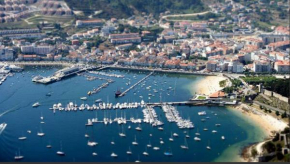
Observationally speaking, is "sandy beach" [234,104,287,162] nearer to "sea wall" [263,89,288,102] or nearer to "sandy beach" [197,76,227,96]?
"sea wall" [263,89,288,102]

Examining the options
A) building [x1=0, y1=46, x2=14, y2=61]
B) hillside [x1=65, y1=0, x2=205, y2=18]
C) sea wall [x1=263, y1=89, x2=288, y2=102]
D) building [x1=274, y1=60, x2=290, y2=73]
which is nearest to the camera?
sea wall [x1=263, y1=89, x2=288, y2=102]

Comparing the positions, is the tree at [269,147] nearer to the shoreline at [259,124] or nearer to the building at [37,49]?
the shoreline at [259,124]

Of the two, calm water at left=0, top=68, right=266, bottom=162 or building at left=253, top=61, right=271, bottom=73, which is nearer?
calm water at left=0, top=68, right=266, bottom=162

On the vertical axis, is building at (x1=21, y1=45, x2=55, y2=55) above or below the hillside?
below

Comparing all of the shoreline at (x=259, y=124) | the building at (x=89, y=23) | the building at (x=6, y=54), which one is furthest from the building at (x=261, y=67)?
the building at (x=89, y=23)

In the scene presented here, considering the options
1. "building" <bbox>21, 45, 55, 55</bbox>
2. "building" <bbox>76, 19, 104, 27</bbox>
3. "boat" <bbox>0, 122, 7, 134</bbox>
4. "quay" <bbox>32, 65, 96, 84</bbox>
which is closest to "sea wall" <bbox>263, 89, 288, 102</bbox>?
"quay" <bbox>32, 65, 96, 84</bbox>

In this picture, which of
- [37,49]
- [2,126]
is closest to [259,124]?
[2,126]

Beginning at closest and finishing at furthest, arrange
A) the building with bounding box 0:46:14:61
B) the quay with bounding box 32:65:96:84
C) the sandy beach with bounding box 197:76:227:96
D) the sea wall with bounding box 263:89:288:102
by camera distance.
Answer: the sea wall with bounding box 263:89:288:102, the sandy beach with bounding box 197:76:227:96, the quay with bounding box 32:65:96:84, the building with bounding box 0:46:14:61
